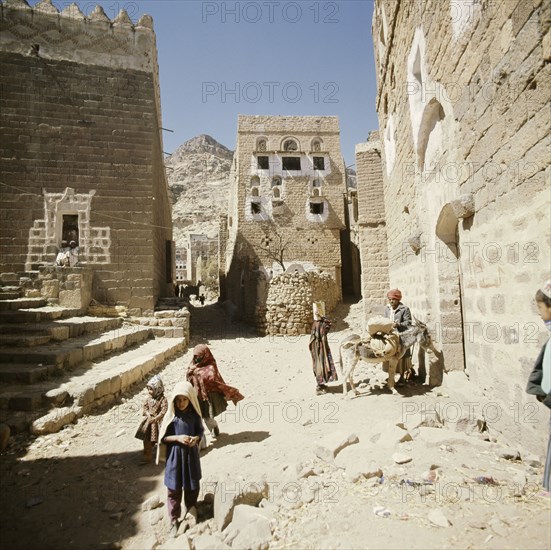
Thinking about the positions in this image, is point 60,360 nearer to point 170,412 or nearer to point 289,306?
point 170,412

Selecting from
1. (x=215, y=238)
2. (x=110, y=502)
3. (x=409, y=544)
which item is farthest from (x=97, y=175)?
(x=215, y=238)

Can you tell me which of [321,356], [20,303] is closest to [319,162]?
[20,303]

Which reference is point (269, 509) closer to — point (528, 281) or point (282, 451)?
point (282, 451)

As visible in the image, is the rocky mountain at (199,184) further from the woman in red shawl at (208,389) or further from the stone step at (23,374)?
the woman in red shawl at (208,389)

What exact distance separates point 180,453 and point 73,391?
2.99m

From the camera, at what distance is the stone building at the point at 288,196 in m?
22.9

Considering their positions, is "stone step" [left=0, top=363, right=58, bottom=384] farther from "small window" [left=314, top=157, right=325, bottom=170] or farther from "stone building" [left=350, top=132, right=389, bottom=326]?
"small window" [left=314, top=157, right=325, bottom=170]

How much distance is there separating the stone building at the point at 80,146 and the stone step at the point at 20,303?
155cm

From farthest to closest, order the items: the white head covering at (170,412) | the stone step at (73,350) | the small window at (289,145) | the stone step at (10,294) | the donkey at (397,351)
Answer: the small window at (289,145) → the stone step at (10,294) → the stone step at (73,350) → the donkey at (397,351) → the white head covering at (170,412)

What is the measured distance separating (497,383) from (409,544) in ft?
6.68

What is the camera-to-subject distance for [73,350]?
239 inches

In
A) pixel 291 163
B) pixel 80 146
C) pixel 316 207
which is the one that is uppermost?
pixel 291 163

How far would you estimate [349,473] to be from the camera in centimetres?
279

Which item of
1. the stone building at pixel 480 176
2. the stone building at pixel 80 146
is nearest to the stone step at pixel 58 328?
the stone building at pixel 80 146
